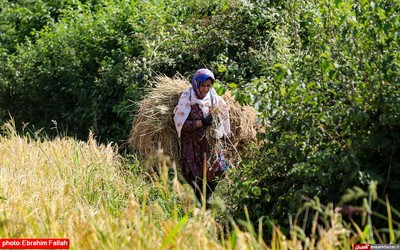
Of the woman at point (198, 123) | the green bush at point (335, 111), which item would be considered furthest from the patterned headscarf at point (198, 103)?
the green bush at point (335, 111)

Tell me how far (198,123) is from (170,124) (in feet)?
1.73

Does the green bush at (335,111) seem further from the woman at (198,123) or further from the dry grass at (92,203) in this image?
the woman at (198,123)

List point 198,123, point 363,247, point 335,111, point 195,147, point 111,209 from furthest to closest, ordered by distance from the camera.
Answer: point 195,147
point 198,123
point 111,209
point 335,111
point 363,247

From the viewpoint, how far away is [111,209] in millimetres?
7309

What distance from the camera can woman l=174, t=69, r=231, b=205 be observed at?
802 cm

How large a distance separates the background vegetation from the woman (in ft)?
0.88

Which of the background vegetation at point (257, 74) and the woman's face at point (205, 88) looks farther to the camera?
the woman's face at point (205, 88)

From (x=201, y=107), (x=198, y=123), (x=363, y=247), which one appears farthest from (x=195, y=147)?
(x=363, y=247)

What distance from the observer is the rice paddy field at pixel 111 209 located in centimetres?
501

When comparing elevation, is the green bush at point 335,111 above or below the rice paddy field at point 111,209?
above

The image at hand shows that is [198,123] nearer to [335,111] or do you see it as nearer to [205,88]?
[205,88]

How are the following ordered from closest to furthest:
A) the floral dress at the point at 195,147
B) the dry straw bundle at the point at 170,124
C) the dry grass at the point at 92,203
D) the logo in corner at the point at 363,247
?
1. the logo in corner at the point at 363,247
2. the dry grass at the point at 92,203
3. the floral dress at the point at 195,147
4. the dry straw bundle at the point at 170,124

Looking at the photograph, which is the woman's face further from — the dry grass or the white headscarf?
the dry grass

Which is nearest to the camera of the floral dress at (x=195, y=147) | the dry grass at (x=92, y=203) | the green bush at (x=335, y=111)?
the dry grass at (x=92, y=203)
